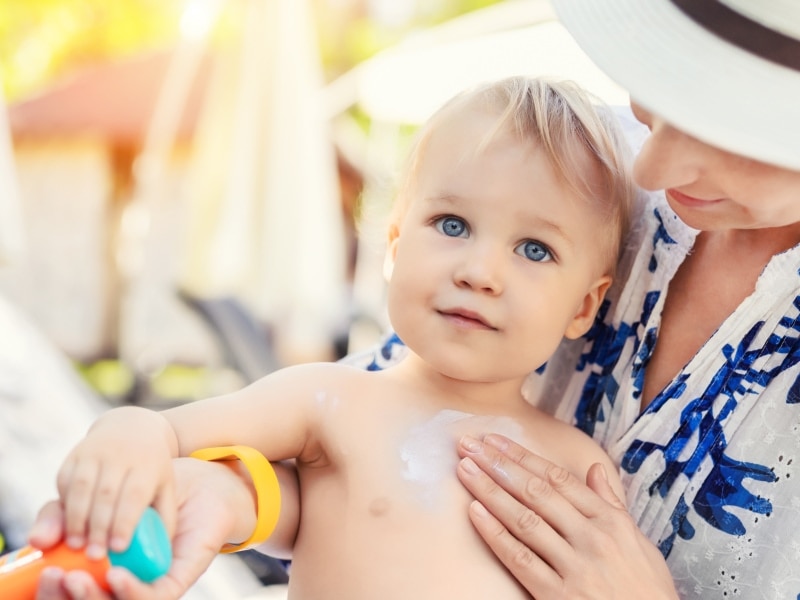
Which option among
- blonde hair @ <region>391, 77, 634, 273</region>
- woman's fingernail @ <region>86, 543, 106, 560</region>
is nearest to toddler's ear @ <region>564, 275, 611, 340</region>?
blonde hair @ <region>391, 77, 634, 273</region>

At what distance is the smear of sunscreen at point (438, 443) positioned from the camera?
53.9 inches

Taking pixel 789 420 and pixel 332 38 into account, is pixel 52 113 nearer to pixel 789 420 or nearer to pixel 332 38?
pixel 332 38

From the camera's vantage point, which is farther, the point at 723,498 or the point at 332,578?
the point at 723,498

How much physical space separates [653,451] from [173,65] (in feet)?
20.1

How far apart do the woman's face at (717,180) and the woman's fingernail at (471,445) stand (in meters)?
0.47

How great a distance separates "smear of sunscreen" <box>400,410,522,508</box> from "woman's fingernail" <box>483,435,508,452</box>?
0.04 metres

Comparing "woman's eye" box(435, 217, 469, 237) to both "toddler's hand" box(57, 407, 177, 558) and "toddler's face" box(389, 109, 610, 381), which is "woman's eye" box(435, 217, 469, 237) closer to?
"toddler's face" box(389, 109, 610, 381)

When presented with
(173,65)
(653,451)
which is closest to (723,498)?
(653,451)

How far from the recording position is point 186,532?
3.65ft

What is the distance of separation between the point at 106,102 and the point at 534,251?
640 centimetres

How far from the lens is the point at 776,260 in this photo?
4.63ft

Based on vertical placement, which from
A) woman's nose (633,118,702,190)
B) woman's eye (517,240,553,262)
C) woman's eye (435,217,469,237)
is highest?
woman's nose (633,118,702,190)

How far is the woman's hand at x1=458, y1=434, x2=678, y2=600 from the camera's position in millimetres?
1293

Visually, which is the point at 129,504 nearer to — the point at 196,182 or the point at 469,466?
the point at 469,466
